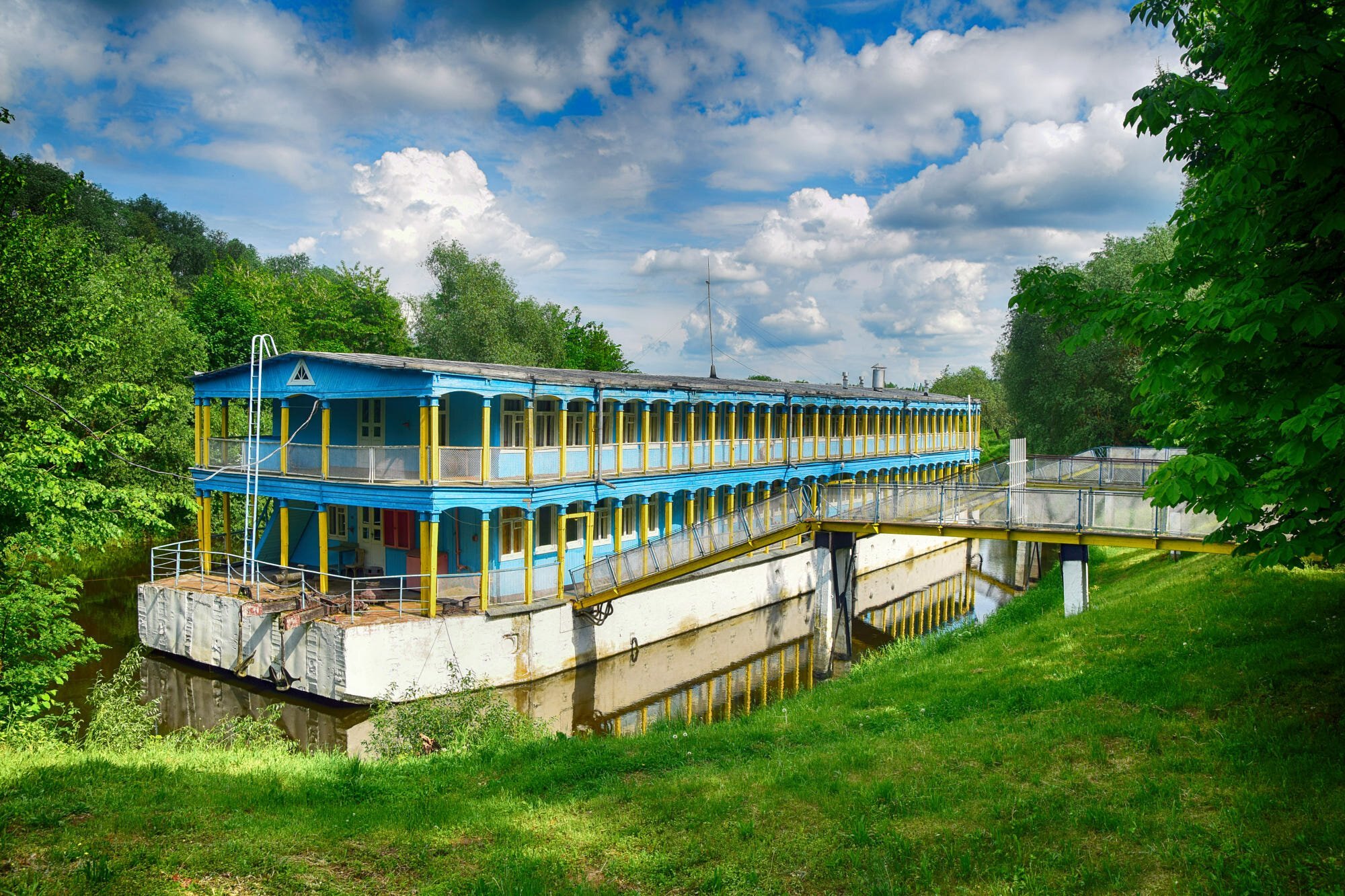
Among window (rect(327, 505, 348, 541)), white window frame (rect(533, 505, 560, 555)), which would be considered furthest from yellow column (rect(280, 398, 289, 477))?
white window frame (rect(533, 505, 560, 555))

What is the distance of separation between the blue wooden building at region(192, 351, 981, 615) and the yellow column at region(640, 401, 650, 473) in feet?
0.22

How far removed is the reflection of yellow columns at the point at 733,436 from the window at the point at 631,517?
4223 millimetres

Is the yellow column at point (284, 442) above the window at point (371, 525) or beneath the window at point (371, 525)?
above

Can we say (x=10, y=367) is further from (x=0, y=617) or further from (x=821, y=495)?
(x=821, y=495)

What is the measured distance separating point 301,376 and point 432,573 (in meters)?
7.09

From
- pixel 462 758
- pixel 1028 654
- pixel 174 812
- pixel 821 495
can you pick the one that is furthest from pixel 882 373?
pixel 174 812

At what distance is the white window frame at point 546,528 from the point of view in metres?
24.3

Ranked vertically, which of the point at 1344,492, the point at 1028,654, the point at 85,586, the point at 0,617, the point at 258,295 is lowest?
the point at 85,586

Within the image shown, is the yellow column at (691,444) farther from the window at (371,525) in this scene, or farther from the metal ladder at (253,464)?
the metal ladder at (253,464)

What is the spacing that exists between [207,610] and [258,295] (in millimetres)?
39636

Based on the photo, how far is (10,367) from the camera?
39.5 feet

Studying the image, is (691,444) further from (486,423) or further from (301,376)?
(301,376)

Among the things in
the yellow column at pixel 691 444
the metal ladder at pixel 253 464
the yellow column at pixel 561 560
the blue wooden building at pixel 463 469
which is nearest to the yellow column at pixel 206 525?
the blue wooden building at pixel 463 469

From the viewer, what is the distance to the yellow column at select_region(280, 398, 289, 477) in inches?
899
